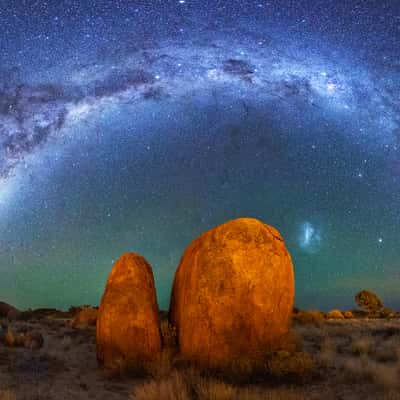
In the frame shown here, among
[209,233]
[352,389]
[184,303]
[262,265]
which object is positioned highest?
[209,233]

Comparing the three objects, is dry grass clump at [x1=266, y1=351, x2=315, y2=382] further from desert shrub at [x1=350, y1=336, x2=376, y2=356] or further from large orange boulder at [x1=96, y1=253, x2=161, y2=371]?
desert shrub at [x1=350, y1=336, x2=376, y2=356]

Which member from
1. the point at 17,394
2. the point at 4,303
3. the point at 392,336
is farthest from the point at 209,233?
the point at 4,303

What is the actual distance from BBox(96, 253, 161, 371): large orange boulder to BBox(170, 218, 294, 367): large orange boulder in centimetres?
87

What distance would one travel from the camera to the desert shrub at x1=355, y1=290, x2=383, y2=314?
34.7 meters

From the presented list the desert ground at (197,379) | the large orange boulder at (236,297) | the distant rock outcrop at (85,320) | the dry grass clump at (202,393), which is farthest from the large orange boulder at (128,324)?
the distant rock outcrop at (85,320)

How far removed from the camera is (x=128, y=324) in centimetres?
1069

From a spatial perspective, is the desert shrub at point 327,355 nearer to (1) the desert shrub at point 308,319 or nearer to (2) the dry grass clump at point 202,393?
(2) the dry grass clump at point 202,393

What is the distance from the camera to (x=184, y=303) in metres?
10.6

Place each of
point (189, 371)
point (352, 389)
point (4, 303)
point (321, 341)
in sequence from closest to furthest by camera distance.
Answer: point (352, 389), point (189, 371), point (321, 341), point (4, 303)

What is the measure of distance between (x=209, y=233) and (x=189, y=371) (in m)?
3.42

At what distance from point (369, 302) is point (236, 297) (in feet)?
95.2

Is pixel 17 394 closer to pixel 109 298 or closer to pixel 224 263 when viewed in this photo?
pixel 109 298

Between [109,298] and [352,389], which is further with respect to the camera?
[109,298]

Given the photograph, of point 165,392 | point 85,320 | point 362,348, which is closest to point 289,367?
point 165,392
